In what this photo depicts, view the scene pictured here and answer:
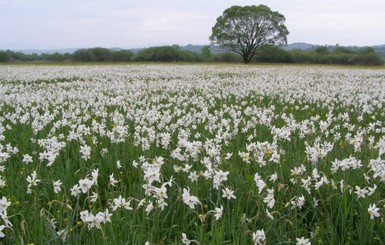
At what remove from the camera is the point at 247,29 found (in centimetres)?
6656

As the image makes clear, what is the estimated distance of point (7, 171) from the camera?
3.97 meters

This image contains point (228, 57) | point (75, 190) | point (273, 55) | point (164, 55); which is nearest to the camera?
point (75, 190)

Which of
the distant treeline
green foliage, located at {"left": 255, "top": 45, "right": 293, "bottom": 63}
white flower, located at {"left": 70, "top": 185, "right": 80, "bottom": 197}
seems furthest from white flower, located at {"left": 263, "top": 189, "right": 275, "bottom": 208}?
green foliage, located at {"left": 255, "top": 45, "right": 293, "bottom": 63}

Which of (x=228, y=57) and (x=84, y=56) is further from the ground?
(x=228, y=57)

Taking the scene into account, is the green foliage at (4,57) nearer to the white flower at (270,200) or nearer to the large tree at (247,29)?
the large tree at (247,29)

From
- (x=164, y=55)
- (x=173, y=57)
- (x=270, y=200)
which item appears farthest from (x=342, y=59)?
(x=270, y=200)

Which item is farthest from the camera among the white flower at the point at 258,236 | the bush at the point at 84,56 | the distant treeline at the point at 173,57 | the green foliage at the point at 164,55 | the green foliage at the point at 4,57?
the green foliage at the point at 164,55

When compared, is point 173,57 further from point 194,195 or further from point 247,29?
point 194,195

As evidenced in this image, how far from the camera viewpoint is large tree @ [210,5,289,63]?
216 ft

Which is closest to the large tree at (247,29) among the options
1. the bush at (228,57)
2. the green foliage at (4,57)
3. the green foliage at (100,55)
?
the bush at (228,57)

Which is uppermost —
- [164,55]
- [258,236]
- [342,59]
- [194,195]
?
[164,55]

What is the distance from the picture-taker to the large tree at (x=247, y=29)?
216 feet

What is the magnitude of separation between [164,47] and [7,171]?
70338 millimetres

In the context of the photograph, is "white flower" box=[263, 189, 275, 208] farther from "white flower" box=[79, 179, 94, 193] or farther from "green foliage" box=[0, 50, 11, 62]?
"green foliage" box=[0, 50, 11, 62]
